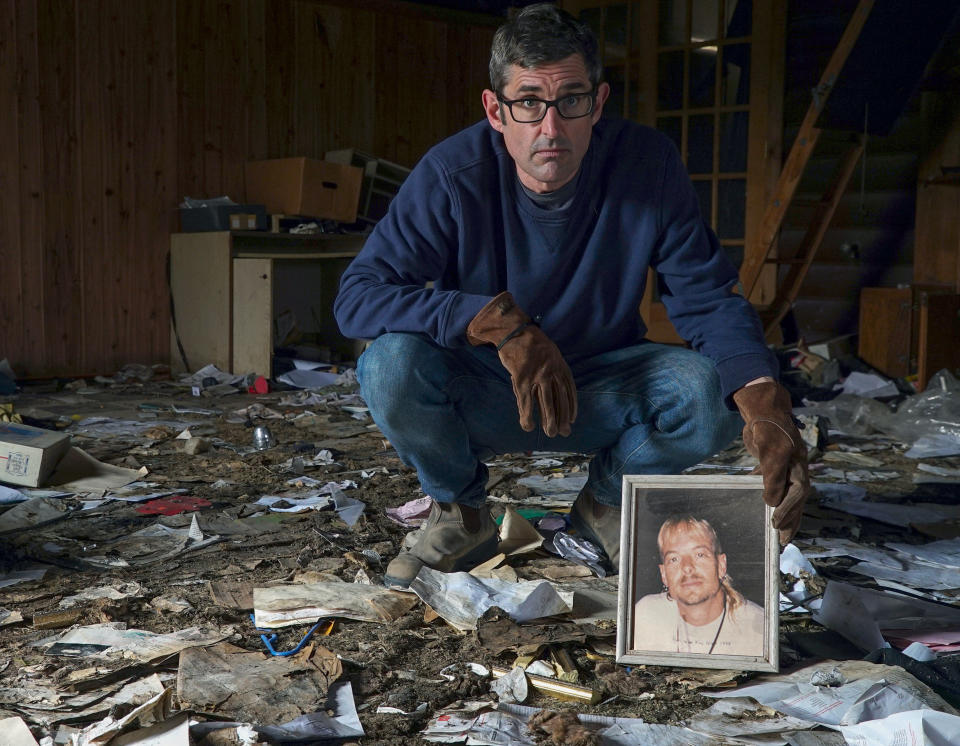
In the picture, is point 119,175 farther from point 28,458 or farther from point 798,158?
point 798,158

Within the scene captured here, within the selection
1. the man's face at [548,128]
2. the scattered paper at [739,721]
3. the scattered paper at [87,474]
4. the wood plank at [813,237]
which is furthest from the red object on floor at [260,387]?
the scattered paper at [739,721]

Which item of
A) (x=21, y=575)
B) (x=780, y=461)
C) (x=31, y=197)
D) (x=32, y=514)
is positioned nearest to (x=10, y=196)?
(x=31, y=197)

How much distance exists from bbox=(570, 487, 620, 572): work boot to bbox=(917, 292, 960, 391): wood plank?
294 cm

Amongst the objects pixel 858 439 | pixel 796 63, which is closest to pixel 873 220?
pixel 796 63

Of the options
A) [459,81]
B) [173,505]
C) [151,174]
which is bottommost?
[173,505]

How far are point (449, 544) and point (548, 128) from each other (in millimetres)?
871

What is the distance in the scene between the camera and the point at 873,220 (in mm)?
5758

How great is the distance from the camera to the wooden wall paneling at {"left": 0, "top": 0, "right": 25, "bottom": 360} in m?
5.22

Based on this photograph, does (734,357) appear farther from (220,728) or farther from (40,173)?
(40,173)

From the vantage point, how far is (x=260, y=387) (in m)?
5.06

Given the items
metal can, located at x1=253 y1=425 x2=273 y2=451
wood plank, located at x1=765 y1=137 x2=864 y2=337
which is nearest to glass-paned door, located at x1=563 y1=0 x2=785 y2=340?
wood plank, located at x1=765 y1=137 x2=864 y2=337

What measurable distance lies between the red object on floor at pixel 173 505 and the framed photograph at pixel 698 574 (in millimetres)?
1455

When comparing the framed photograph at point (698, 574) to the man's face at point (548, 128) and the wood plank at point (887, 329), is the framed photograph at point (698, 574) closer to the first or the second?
the man's face at point (548, 128)

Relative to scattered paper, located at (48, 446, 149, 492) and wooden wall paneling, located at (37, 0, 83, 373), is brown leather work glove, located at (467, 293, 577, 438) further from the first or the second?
wooden wall paneling, located at (37, 0, 83, 373)
